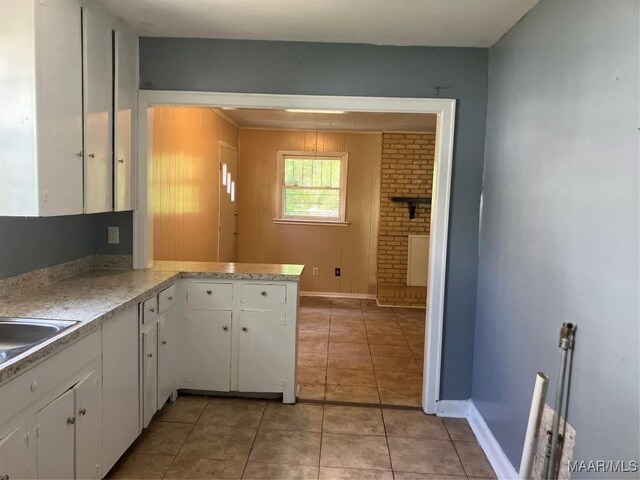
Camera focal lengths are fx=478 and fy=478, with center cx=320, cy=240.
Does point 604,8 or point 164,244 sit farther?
point 164,244

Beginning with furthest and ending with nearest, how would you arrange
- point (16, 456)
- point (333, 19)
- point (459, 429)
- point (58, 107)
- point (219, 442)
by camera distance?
point (459, 429)
point (219, 442)
point (333, 19)
point (58, 107)
point (16, 456)

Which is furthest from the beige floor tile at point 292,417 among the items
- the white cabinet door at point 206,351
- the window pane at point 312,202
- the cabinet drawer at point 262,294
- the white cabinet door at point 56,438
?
the window pane at point 312,202

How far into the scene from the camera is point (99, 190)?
2.59 meters

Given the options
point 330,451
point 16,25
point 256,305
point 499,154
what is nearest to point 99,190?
point 16,25

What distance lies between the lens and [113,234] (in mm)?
3203

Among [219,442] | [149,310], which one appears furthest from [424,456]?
[149,310]

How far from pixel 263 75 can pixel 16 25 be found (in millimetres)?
1407

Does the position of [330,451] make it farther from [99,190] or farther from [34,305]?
[99,190]

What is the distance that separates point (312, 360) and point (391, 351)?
0.82 m

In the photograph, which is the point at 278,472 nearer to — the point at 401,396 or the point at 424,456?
the point at 424,456

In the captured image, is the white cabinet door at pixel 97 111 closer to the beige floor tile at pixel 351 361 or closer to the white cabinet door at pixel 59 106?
the white cabinet door at pixel 59 106

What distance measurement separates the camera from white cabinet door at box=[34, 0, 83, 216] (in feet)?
6.59

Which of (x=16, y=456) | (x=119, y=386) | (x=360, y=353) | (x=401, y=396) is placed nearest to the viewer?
(x=16, y=456)

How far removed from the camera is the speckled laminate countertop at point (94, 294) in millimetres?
1700
